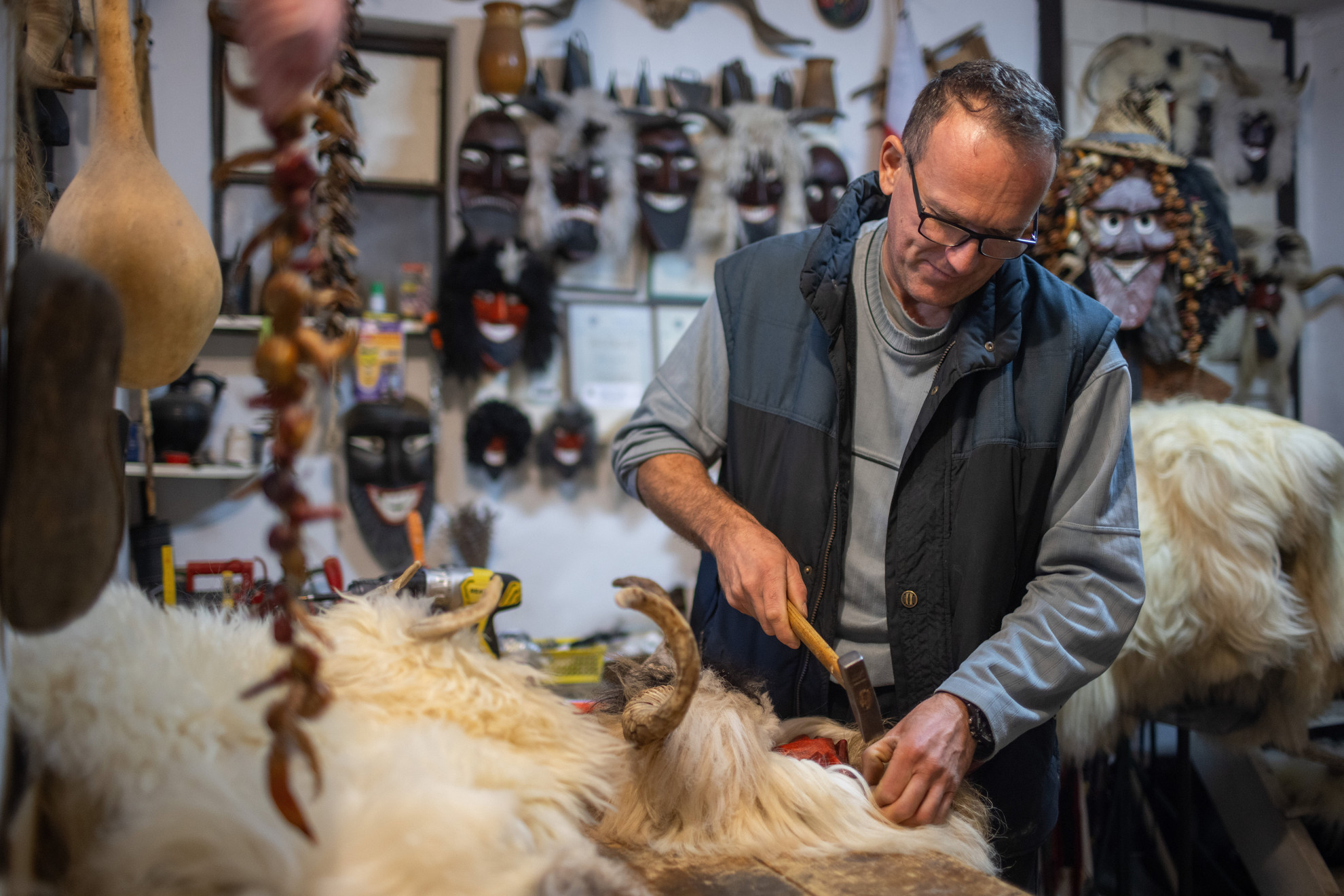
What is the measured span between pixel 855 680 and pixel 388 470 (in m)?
2.61

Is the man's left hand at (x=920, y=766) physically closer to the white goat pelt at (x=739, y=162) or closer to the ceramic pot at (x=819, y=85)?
the white goat pelt at (x=739, y=162)

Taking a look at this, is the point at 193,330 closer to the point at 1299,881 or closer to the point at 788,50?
the point at 1299,881

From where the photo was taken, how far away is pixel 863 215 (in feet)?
5.86

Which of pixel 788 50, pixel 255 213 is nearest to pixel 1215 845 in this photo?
pixel 788 50

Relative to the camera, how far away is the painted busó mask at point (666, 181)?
3.63m

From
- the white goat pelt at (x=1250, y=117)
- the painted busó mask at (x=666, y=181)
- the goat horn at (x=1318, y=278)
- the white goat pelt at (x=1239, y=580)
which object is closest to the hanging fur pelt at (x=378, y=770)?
the white goat pelt at (x=1239, y=580)

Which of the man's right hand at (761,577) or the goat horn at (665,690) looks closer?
the goat horn at (665,690)

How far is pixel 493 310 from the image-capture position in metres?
3.50

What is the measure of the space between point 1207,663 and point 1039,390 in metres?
1.46

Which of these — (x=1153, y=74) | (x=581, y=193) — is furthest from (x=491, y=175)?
(x=1153, y=74)

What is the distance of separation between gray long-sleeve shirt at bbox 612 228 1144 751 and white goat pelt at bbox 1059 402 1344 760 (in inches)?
43.0

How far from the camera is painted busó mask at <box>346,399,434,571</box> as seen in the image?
3.39 metres

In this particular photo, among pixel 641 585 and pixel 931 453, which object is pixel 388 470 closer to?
pixel 931 453

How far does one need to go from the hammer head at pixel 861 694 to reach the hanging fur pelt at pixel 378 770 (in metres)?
0.17
